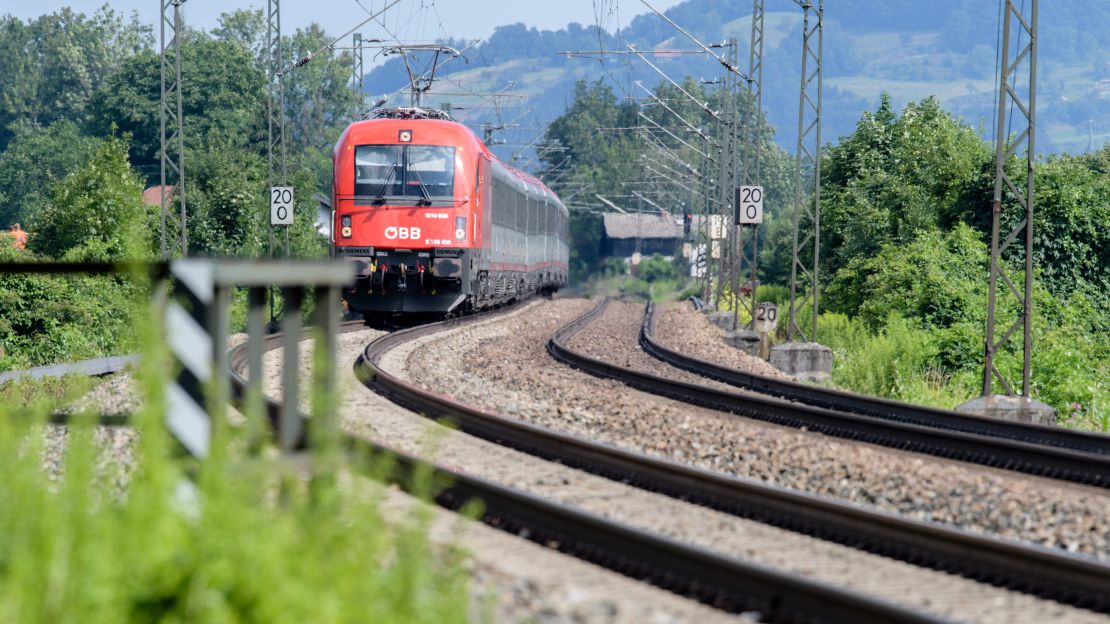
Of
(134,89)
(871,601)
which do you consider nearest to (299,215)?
(134,89)

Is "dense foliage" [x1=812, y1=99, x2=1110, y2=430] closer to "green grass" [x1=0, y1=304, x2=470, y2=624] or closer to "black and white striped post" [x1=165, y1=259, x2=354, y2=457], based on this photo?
"black and white striped post" [x1=165, y1=259, x2=354, y2=457]

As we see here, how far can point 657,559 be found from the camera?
247 inches

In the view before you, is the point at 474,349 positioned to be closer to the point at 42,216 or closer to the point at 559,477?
the point at 559,477

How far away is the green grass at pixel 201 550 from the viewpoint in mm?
3652

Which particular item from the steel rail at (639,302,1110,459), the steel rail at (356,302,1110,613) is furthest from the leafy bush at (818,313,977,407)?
the steel rail at (356,302,1110,613)

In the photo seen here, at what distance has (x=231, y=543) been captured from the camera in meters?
3.82

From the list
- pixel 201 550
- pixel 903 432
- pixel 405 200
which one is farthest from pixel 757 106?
pixel 201 550

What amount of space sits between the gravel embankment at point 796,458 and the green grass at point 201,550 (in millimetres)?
4753

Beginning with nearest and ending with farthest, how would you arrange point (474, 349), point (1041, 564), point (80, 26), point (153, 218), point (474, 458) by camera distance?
1. point (1041, 564)
2. point (474, 458)
3. point (474, 349)
4. point (153, 218)
5. point (80, 26)

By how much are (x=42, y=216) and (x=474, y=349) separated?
2501 cm

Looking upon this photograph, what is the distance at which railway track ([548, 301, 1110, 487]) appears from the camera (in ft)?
33.4

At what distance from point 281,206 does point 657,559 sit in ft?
75.9

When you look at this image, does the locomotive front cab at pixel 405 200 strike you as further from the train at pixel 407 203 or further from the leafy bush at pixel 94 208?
the leafy bush at pixel 94 208

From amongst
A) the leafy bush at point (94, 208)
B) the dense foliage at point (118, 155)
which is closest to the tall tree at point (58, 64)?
the dense foliage at point (118, 155)
